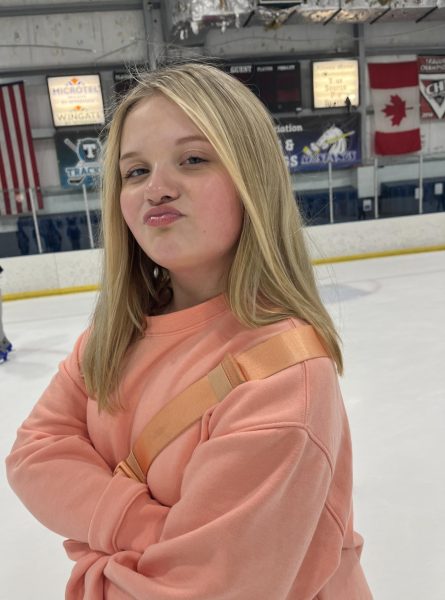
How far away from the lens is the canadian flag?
8008mm

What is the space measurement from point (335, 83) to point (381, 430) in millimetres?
7103

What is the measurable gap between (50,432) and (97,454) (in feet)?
0.29

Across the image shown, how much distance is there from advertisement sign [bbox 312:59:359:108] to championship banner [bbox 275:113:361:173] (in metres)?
0.22

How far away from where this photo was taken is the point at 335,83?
309 inches

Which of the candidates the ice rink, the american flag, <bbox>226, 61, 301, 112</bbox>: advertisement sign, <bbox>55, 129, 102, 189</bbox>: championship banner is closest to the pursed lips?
the ice rink

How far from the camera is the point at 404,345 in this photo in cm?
295

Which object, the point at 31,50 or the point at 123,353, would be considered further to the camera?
the point at 31,50

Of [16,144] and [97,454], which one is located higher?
[16,144]

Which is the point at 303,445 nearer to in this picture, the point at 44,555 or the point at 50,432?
the point at 50,432

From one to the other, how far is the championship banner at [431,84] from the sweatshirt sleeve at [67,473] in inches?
349

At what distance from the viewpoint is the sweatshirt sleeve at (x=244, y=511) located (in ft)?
1.56

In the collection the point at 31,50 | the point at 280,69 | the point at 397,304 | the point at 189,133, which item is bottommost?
the point at 397,304

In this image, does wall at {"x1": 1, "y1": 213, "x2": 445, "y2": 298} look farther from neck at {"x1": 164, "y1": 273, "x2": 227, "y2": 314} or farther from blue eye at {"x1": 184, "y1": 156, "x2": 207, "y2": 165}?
blue eye at {"x1": 184, "y1": 156, "x2": 207, "y2": 165}

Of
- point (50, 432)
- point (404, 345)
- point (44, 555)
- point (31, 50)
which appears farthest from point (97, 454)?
point (31, 50)
